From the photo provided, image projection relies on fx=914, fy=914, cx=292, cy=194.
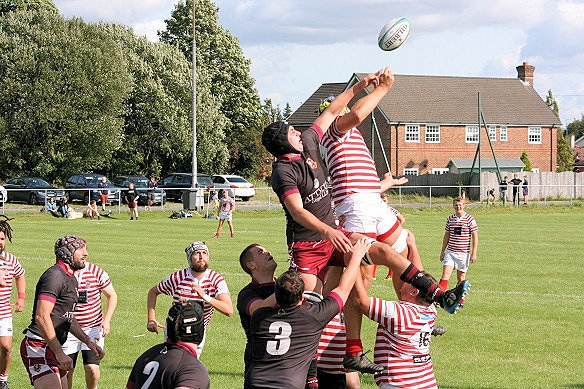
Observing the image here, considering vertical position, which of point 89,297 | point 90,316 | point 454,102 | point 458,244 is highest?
point 454,102

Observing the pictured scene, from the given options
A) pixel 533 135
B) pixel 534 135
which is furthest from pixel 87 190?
pixel 534 135

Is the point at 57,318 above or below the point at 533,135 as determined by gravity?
below

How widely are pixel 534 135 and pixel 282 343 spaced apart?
3020 inches

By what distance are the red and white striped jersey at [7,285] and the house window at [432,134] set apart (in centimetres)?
6601

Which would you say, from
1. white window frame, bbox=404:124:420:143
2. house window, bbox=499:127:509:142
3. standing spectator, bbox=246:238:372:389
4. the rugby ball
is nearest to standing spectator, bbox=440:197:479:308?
the rugby ball

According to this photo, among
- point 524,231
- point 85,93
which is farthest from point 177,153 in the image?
point 524,231

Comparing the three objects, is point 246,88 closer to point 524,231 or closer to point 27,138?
point 27,138

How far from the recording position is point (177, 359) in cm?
629

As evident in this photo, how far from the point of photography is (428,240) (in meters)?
33.3

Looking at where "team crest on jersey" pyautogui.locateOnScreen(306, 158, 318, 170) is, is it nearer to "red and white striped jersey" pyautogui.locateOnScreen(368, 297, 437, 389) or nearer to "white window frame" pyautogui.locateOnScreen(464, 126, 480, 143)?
"red and white striped jersey" pyautogui.locateOnScreen(368, 297, 437, 389)

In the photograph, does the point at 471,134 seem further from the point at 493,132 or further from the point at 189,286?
the point at 189,286

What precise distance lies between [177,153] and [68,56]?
38.8 ft

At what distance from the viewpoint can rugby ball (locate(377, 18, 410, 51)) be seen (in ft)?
32.8

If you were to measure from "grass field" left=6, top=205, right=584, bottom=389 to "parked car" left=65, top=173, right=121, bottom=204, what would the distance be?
660 cm
